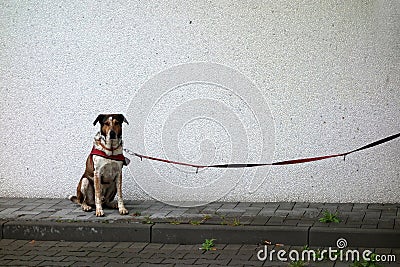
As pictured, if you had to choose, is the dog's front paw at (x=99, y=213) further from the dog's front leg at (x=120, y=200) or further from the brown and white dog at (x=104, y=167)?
the dog's front leg at (x=120, y=200)

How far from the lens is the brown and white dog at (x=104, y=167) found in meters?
9.12

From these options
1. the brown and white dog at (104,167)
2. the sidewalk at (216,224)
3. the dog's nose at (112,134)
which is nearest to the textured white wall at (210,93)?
the sidewalk at (216,224)

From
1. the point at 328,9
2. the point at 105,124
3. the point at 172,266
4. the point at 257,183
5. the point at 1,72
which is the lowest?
the point at 172,266

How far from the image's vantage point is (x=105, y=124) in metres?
9.16

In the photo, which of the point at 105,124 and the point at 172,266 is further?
the point at 105,124

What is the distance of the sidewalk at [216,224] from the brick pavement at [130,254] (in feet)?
0.31

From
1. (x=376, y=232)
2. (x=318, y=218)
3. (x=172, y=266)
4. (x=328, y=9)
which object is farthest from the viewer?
(x=328, y=9)

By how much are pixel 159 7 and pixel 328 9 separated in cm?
195

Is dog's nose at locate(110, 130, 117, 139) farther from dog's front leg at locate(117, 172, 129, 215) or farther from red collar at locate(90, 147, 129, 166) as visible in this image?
dog's front leg at locate(117, 172, 129, 215)

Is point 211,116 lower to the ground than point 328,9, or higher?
lower

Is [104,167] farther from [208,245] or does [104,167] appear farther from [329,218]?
[329,218]

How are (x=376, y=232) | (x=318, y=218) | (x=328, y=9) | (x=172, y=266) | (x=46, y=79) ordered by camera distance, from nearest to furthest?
(x=172, y=266) → (x=376, y=232) → (x=318, y=218) → (x=328, y=9) → (x=46, y=79)

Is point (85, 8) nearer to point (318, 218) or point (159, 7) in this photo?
point (159, 7)

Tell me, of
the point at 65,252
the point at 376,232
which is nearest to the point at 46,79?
the point at 65,252
